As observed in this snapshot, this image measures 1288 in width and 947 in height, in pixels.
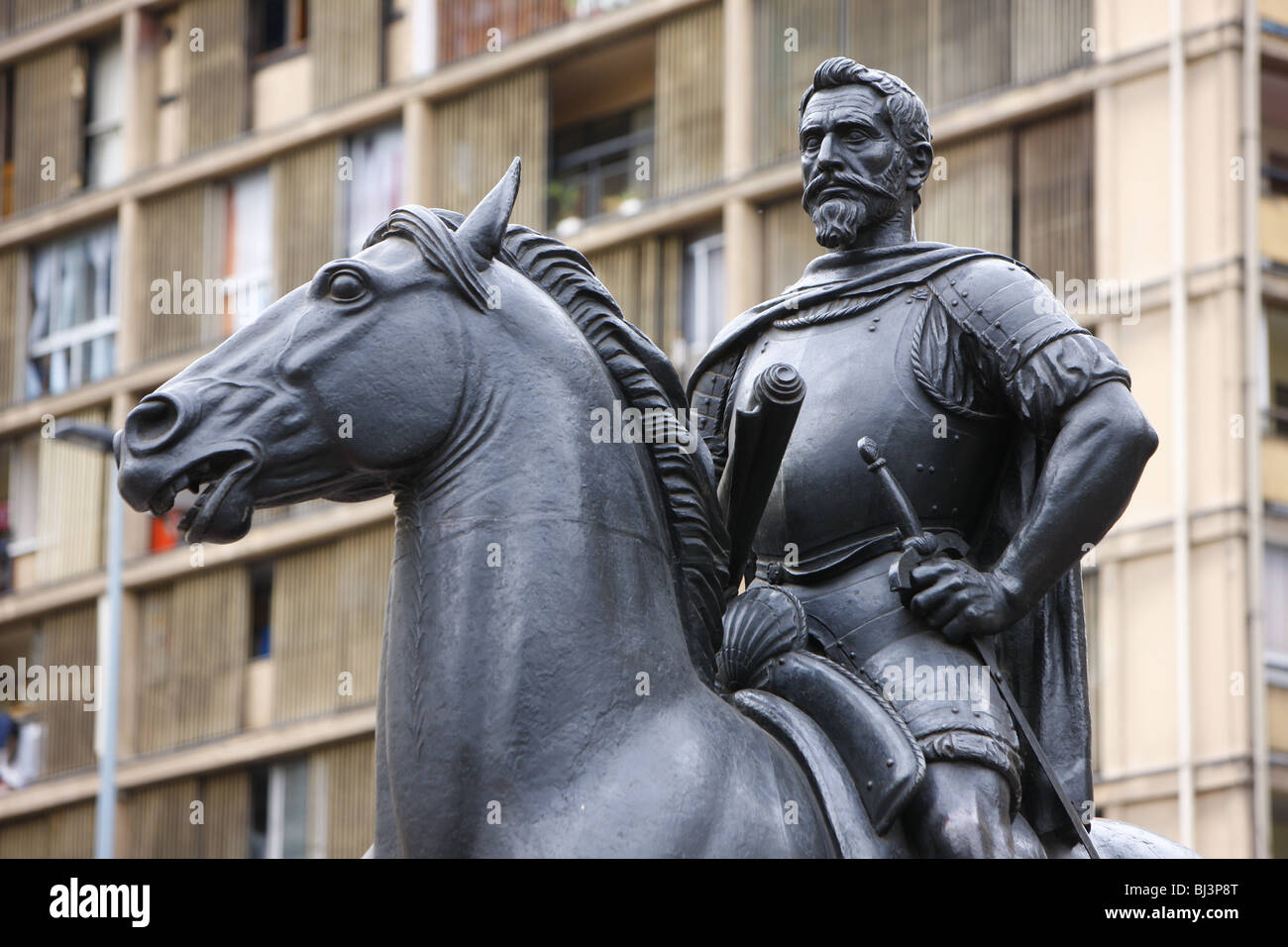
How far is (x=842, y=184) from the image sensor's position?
1060 cm

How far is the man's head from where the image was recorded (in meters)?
10.6

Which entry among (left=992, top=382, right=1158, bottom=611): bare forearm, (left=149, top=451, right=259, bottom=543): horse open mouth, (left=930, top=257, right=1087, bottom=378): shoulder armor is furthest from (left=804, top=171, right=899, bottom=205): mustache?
(left=149, top=451, right=259, bottom=543): horse open mouth

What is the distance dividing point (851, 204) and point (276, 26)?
136 ft

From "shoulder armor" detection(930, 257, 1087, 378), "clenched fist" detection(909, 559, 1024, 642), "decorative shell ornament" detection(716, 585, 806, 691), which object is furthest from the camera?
"shoulder armor" detection(930, 257, 1087, 378)

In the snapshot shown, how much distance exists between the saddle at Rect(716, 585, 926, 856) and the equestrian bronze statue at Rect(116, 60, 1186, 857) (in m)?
0.01

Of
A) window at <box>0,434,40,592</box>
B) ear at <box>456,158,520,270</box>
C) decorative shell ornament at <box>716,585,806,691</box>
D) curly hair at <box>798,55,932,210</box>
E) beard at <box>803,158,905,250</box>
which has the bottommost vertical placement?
decorative shell ornament at <box>716,585,806,691</box>

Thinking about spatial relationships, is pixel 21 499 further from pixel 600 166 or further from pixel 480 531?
pixel 480 531

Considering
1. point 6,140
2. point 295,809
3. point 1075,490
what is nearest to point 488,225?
point 1075,490

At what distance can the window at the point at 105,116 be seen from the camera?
53.2 meters

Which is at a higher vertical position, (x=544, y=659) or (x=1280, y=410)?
(x=1280, y=410)

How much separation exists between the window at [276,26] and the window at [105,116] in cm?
302

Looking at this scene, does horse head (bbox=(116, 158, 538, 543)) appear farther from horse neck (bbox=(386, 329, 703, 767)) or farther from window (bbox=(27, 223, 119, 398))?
window (bbox=(27, 223, 119, 398))

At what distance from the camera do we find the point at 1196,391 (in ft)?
121

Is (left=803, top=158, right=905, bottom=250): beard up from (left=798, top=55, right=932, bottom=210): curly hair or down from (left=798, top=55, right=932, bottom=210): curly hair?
down
